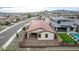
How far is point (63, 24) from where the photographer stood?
5.85 feet

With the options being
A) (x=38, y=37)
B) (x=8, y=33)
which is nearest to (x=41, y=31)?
(x=38, y=37)

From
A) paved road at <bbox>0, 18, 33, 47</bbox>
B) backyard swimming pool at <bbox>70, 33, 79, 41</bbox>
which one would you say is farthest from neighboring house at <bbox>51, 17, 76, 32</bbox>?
paved road at <bbox>0, 18, 33, 47</bbox>

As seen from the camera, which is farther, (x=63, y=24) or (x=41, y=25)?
(x=41, y=25)

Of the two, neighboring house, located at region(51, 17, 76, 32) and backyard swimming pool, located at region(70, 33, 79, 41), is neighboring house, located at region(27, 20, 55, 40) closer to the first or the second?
neighboring house, located at region(51, 17, 76, 32)

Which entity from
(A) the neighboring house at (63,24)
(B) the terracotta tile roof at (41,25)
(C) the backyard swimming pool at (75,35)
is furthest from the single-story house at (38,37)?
(C) the backyard swimming pool at (75,35)

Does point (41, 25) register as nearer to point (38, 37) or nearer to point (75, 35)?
point (38, 37)

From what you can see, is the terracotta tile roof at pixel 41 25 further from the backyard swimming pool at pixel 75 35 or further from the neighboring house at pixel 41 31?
the backyard swimming pool at pixel 75 35

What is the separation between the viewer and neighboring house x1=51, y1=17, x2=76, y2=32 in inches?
70.4

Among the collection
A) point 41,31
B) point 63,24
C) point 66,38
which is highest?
point 63,24

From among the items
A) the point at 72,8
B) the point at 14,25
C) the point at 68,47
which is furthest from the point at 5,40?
the point at 72,8

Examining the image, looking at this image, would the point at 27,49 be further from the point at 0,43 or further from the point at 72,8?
the point at 72,8

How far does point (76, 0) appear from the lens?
6.29 feet

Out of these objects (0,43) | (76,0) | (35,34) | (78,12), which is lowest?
(0,43)
